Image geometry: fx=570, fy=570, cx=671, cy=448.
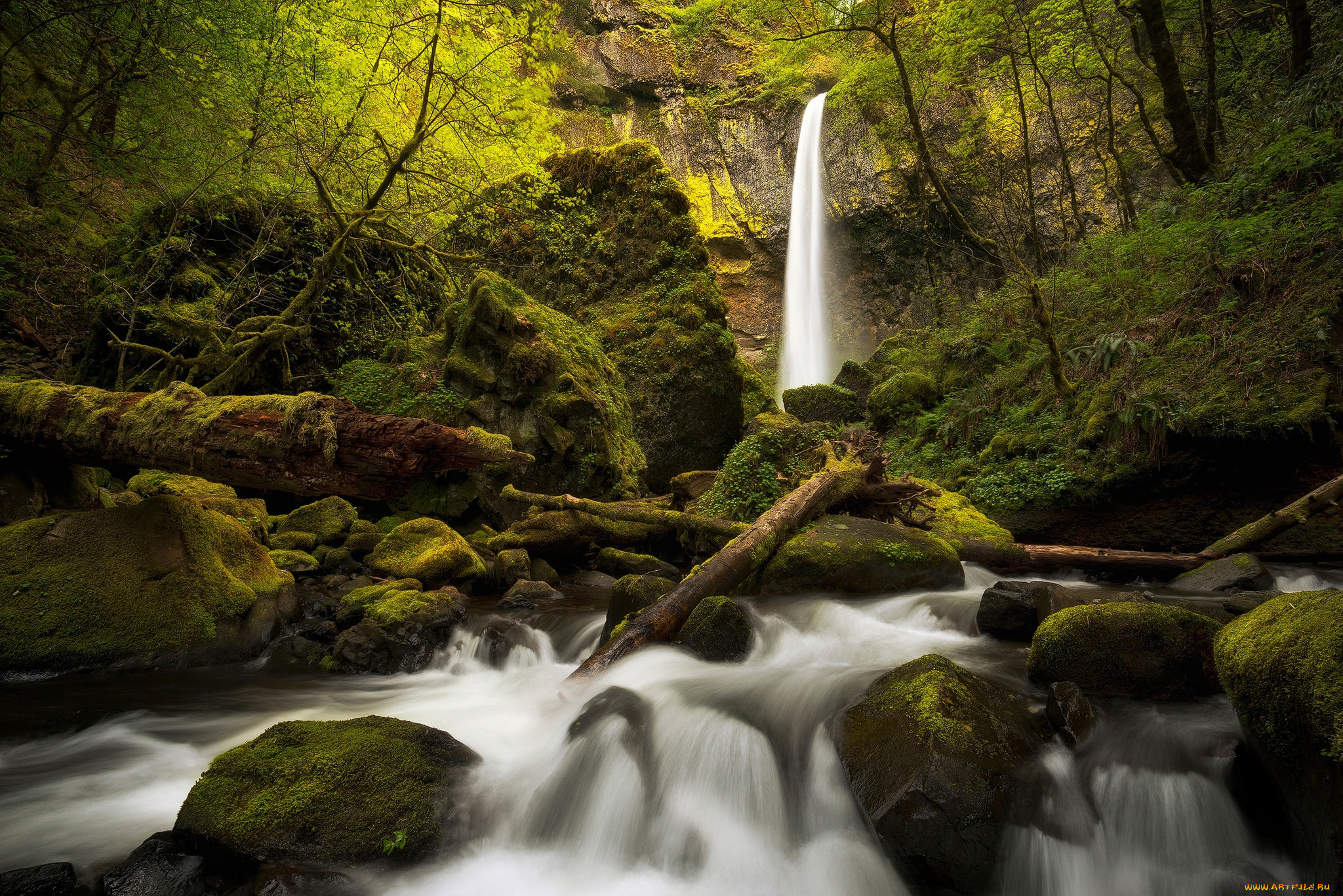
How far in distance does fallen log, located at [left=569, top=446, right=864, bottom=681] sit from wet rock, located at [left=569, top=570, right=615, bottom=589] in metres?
2.74

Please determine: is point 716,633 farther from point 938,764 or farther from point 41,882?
point 41,882

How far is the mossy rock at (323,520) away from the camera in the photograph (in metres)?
8.09

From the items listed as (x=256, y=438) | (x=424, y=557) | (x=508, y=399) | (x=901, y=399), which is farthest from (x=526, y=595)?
(x=901, y=399)

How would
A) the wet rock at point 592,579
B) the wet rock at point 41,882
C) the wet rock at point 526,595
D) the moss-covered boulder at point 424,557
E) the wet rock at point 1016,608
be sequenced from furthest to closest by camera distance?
the wet rock at point 592,579
the moss-covered boulder at point 424,557
the wet rock at point 526,595
the wet rock at point 1016,608
the wet rock at point 41,882

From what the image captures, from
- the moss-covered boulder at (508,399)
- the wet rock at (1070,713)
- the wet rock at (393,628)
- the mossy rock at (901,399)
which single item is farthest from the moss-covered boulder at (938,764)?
the mossy rock at (901,399)

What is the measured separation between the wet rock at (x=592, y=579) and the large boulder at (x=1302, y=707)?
6.60m

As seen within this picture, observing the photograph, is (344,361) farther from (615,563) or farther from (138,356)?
(615,563)

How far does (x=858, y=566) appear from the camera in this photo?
5812 mm

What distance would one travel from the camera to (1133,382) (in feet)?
26.6

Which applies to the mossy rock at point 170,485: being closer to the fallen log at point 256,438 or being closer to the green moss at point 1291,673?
the fallen log at point 256,438

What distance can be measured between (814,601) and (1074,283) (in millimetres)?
10479

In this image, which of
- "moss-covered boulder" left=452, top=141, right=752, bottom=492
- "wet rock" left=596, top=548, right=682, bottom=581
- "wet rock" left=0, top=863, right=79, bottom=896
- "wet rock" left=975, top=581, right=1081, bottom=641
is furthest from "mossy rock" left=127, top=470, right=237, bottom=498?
"wet rock" left=975, top=581, right=1081, bottom=641

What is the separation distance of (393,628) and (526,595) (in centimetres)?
178

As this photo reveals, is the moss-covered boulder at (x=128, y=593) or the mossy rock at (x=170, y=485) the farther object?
the mossy rock at (x=170, y=485)
